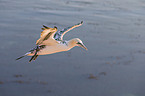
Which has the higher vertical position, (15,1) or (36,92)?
(15,1)

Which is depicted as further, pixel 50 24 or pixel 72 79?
pixel 50 24

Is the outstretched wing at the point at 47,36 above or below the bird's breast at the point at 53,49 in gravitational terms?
above

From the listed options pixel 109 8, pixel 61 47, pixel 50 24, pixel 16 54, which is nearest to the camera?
pixel 61 47

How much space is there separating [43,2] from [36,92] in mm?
19456

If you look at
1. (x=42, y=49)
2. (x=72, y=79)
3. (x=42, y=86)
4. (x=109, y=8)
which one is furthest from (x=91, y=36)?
→ (x=42, y=49)

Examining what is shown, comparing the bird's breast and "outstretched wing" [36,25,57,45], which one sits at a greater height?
"outstretched wing" [36,25,57,45]

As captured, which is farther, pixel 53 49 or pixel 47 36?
pixel 53 49

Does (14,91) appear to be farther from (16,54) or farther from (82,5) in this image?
(82,5)

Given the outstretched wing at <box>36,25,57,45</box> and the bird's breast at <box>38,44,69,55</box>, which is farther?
the bird's breast at <box>38,44,69,55</box>

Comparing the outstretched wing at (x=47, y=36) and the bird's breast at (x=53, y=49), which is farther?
the bird's breast at (x=53, y=49)

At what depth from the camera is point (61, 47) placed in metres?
6.55

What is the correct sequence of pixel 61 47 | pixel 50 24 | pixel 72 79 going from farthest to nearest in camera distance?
1. pixel 50 24
2. pixel 72 79
3. pixel 61 47

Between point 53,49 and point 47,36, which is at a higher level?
point 47,36

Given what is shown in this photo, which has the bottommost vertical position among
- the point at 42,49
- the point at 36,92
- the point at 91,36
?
the point at 36,92
